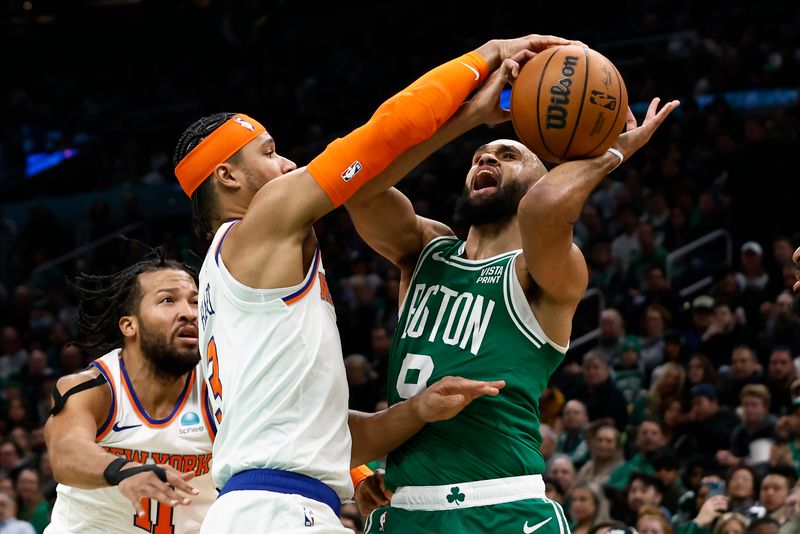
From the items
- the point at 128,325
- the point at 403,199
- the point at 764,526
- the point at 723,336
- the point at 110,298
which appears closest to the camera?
the point at 403,199

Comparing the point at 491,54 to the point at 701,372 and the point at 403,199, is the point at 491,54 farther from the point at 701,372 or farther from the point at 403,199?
the point at 701,372

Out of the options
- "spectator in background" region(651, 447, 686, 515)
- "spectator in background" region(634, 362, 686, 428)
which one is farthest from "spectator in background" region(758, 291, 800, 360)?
"spectator in background" region(651, 447, 686, 515)

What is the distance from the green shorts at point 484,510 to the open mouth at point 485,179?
107 centimetres

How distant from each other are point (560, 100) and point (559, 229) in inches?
17.1

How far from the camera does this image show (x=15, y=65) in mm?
21578

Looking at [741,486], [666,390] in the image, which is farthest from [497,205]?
[666,390]

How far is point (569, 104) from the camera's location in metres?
3.92

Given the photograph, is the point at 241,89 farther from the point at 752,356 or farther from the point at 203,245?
the point at 752,356

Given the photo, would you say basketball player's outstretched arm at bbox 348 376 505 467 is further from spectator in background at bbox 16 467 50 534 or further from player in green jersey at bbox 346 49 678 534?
spectator in background at bbox 16 467 50 534

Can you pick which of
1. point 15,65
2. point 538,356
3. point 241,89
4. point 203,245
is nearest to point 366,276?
point 203,245

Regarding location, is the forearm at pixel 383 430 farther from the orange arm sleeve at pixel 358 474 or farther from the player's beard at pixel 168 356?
the player's beard at pixel 168 356

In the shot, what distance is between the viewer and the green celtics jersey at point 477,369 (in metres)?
4.04

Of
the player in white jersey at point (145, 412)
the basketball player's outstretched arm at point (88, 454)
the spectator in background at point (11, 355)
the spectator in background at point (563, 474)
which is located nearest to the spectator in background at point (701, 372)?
the spectator in background at point (563, 474)

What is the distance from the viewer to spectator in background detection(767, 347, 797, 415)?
335 inches
